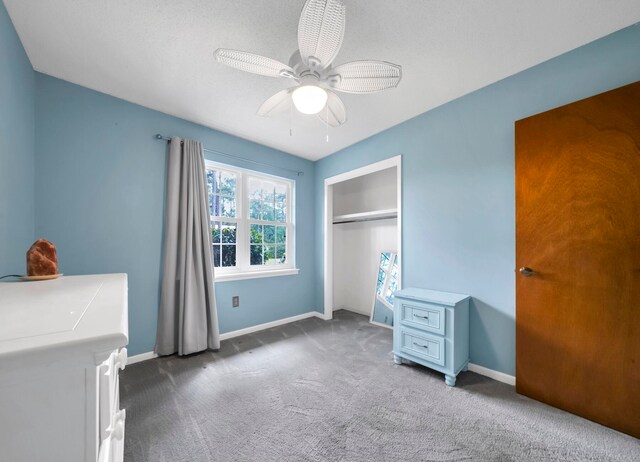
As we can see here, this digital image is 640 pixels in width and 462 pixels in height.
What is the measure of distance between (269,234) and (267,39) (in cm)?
230

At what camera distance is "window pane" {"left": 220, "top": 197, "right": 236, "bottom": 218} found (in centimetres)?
307

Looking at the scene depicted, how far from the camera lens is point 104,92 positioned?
2.21m

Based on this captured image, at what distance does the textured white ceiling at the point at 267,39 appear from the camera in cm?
142

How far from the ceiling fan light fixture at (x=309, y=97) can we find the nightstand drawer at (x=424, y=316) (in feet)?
5.84

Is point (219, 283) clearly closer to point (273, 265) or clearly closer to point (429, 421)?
point (273, 265)

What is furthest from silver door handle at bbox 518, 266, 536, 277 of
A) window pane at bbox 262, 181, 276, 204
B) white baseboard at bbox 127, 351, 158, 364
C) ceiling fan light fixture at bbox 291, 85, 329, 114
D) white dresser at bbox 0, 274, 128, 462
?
white baseboard at bbox 127, 351, 158, 364

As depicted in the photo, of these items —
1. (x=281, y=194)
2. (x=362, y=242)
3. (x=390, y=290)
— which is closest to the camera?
(x=390, y=290)

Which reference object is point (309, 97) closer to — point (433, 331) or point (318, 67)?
point (318, 67)

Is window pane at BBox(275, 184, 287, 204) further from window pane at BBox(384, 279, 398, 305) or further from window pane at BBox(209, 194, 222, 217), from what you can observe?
window pane at BBox(384, 279, 398, 305)

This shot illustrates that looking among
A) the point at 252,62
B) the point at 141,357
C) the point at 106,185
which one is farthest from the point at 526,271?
the point at 106,185

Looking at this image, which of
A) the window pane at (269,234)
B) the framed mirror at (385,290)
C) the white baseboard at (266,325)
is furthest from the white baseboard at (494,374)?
the window pane at (269,234)

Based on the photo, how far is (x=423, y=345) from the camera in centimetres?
214

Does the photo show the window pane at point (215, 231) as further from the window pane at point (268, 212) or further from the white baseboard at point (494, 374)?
the white baseboard at point (494, 374)

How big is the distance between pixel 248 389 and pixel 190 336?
3.00 ft
